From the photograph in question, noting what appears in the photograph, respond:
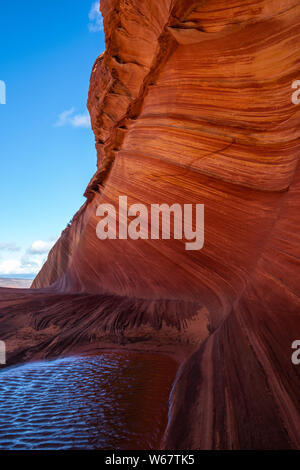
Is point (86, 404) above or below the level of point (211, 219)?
below

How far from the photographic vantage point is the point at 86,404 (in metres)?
2.57

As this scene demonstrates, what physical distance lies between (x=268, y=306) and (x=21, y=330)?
434 centimetres

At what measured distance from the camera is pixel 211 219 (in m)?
4.95

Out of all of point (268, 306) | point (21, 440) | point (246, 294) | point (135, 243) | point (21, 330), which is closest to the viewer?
point (21, 440)

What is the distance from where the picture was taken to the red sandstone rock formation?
226 centimetres

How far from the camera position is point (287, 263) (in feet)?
9.39

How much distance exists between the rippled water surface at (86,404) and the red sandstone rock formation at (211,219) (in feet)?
0.84

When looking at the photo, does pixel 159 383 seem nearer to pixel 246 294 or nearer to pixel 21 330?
pixel 246 294

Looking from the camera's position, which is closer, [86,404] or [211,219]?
[86,404]

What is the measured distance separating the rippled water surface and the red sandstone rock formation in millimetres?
255

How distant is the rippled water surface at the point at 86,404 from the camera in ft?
6.86

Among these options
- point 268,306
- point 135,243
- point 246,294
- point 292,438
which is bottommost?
point 292,438

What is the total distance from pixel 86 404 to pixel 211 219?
3360 mm
